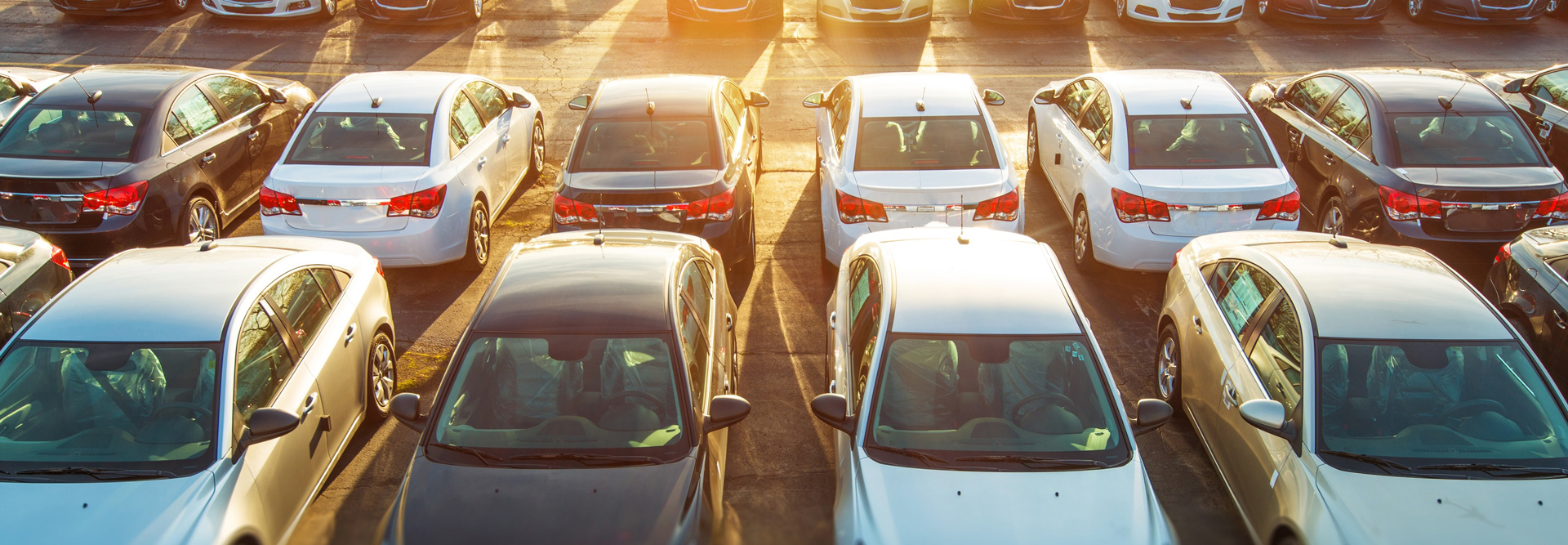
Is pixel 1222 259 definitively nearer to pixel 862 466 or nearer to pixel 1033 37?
pixel 862 466

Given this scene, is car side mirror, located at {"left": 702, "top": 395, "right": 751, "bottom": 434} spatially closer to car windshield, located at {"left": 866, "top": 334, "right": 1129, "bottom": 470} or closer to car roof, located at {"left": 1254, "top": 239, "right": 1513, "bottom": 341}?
car windshield, located at {"left": 866, "top": 334, "right": 1129, "bottom": 470}

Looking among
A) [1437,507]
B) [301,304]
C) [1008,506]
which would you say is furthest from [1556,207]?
[301,304]

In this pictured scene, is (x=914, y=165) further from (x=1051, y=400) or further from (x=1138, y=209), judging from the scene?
(x=1051, y=400)

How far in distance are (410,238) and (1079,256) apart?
6.03 meters

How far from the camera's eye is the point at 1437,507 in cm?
449

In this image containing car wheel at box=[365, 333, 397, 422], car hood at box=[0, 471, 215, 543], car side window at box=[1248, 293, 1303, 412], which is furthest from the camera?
car wheel at box=[365, 333, 397, 422]

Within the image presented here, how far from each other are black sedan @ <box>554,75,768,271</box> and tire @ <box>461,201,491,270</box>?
3.41 ft

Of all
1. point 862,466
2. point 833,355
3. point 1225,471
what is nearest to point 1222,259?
point 1225,471

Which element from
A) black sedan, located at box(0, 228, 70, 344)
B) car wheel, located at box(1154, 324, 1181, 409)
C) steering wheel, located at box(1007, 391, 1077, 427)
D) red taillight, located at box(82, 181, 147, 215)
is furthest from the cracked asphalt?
black sedan, located at box(0, 228, 70, 344)

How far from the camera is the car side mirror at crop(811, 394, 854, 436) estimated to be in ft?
16.3

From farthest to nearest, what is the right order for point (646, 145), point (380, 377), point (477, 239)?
point (477, 239), point (646, 145), point (380, 377)

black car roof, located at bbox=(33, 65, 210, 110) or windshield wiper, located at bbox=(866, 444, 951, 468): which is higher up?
black car roof, located at bbox=(33, 65, 210, 110)

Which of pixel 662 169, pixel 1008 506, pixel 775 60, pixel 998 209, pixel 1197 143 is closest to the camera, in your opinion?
pixel 1008 506

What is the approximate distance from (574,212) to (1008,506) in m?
4.81
